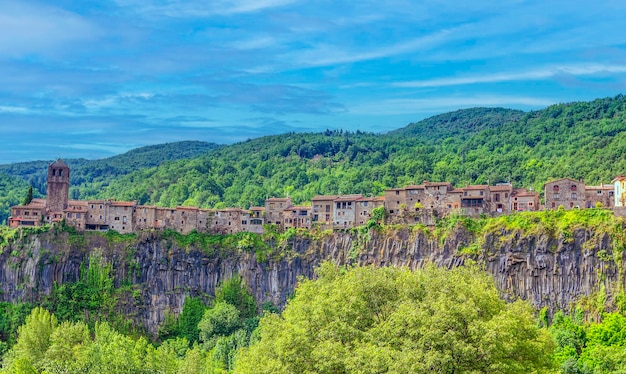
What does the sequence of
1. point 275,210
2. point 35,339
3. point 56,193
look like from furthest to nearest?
point 275,210 < point 56,193 < point 35,339

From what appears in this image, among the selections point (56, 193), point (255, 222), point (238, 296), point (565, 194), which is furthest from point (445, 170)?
point (56, 193)

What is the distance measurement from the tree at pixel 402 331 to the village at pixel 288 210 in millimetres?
65781

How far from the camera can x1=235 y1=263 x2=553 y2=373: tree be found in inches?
1683

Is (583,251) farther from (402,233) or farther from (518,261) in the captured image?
(402,233)

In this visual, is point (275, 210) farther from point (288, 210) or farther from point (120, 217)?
point (120, 217)

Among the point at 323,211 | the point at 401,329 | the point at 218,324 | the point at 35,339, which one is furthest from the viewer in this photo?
the point at 323,211

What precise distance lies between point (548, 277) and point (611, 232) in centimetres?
864

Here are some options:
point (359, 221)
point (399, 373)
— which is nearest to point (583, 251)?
point (359, 221)

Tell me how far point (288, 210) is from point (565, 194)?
126 feet

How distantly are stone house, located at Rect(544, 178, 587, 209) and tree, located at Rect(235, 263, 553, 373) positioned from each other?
2502 inches

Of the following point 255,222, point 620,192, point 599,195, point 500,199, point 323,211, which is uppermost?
point 620,192

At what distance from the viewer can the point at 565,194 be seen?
11175 cm

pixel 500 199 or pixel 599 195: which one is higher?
pixel 599 195

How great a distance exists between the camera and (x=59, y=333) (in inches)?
3839
